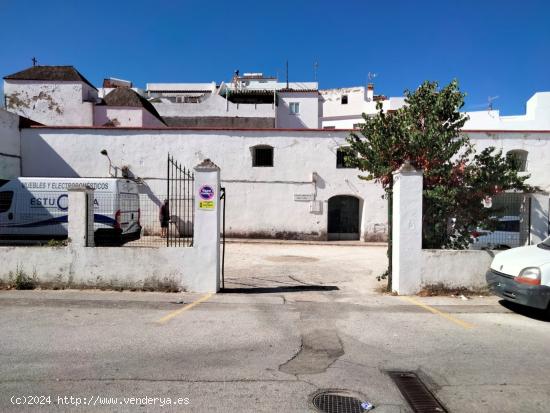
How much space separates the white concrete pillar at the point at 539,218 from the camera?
8.93m

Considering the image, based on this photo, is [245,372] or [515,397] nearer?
[515,397]

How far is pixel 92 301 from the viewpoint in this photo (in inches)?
291

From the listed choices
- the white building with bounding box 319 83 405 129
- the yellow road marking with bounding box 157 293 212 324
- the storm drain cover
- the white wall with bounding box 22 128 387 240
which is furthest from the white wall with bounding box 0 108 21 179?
the white building with bounding box 319 83 405 129

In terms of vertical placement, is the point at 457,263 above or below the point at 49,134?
below

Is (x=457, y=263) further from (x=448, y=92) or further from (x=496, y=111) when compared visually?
(x=496, y=111)

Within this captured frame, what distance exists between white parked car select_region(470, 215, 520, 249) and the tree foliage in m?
0.38

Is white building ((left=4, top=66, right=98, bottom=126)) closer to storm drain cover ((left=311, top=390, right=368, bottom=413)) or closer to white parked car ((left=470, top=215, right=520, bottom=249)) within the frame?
white parked car ((left=470, top=215, right=520, bottom=249))

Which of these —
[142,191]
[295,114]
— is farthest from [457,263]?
[295,114]

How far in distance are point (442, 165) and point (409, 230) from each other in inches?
70.3

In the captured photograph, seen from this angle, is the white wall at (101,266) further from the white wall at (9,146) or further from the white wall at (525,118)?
the white wall at (525,118)

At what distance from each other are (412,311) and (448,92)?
519 centimetres

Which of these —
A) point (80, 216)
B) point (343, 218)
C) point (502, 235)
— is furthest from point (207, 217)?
point (343, 218)

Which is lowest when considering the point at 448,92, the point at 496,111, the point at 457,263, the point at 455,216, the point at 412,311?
the point at 412,311

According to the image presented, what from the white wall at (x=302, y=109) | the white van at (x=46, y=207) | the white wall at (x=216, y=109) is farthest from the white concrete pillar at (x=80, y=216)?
the white wall at (x=302, y=109)
